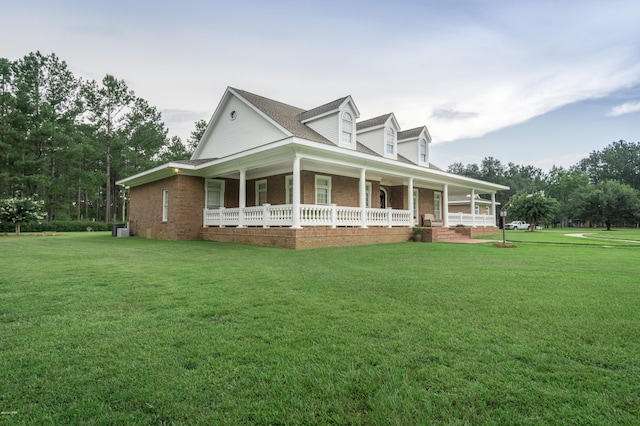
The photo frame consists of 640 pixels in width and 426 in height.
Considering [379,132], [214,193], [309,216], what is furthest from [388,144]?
[214,193]

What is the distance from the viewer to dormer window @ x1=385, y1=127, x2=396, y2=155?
1671 centimetres

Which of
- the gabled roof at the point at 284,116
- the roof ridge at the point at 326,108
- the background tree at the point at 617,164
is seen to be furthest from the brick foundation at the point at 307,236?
the background tree at the point at 617,164

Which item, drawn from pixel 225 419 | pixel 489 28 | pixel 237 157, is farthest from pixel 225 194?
pixel 225 419

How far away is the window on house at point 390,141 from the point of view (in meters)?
16.7

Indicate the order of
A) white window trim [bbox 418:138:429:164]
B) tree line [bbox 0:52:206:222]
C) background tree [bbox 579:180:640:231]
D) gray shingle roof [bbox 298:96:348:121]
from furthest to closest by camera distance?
background tree [bbox 579:180:640:231], tree line [bbox 0:52:206:222], white window trim [bbox 418:138:429:164], gray shingle roof [bbox 298:96:348:121]

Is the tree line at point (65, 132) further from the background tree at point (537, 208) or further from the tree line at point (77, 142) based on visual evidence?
the background tree at point (537, 208)

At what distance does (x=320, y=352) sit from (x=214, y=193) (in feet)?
48.8

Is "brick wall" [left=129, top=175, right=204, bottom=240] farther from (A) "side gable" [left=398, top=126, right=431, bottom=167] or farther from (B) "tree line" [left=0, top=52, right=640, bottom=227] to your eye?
(B) "tree line" [left=0, top=52, right=640, bottom=227]

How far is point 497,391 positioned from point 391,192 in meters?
18.3

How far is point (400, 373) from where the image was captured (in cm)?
219

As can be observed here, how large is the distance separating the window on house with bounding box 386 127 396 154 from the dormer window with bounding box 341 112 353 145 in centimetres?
263

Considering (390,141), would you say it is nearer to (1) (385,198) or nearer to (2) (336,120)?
(2) (336,120)

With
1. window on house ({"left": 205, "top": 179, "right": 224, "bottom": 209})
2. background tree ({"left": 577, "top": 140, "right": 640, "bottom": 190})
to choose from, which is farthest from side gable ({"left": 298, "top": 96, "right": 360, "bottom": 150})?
background tree ({"left": 577, "top": 140, "right": 640, "bottom": 190})

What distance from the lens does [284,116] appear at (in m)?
15.8
